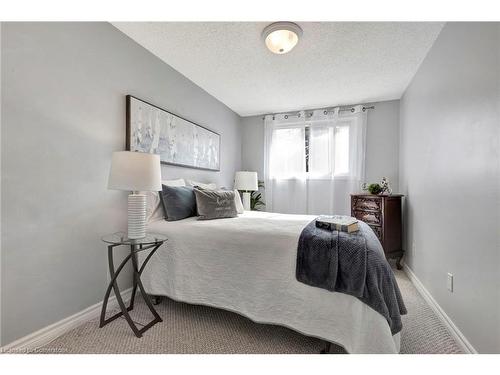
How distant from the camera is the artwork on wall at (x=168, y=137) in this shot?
2142mm

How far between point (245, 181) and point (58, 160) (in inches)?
100.0

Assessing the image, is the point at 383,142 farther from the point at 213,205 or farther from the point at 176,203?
the point at 176,203

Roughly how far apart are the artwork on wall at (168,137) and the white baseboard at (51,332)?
136 centimetres

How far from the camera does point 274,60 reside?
2.44 meters

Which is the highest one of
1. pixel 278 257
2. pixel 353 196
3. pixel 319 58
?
pixel 319 58

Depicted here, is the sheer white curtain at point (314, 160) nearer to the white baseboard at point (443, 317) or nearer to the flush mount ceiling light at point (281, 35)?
the white baseboard at point (443, 317)

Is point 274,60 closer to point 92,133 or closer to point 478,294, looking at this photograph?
point 92,133

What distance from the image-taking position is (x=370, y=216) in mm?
3020

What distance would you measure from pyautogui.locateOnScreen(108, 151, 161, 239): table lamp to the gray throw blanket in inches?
45.4

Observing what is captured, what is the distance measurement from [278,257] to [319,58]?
2046 millimetres

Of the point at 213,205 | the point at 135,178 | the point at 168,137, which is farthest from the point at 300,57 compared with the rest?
the point at 135,178
